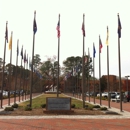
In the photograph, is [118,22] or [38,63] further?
[38,63]

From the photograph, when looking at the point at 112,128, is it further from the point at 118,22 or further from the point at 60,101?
the point at 118,22

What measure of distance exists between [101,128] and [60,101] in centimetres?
723

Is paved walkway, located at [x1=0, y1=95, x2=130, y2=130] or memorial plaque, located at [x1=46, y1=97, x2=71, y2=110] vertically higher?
memorial plaque, located at [x1=46, y1=97, x2=71, y2=110]

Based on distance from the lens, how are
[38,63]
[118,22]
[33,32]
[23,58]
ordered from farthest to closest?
[38,63], [23,58], [33,32], [118,22]

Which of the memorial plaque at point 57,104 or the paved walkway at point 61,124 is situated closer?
the paved walkway at point 61,124

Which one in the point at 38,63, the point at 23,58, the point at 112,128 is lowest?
the point at 112,128

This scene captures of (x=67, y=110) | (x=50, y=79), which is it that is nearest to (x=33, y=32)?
(x=67, y=110)

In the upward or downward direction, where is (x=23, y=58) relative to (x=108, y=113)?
upward

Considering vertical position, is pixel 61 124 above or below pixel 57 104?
below

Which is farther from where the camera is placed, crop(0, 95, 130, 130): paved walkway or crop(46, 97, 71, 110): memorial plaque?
crop(46, 97, 71, 110): memorial plaque

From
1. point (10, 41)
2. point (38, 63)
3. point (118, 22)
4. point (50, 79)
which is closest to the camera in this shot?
point (118, 22)

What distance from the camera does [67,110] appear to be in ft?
60.6

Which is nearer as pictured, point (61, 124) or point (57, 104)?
point (61, 124)

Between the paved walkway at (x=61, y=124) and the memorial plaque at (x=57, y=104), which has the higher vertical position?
the memorial plaque at (x=57, y=104)
